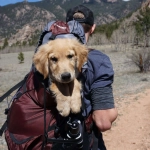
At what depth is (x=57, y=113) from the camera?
2.04 m

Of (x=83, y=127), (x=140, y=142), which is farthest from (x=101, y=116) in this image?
(x=140, y=142)

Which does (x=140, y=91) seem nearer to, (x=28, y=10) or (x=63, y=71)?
(x=63, y=71)

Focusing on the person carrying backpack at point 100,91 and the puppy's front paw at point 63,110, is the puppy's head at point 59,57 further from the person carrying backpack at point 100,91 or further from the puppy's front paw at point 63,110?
the puppy's front paw at point 63,110

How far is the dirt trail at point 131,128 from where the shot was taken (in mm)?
6578

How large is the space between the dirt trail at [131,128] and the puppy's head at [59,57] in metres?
4.67

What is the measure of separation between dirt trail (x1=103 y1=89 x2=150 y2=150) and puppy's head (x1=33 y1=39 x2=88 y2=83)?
467 cm

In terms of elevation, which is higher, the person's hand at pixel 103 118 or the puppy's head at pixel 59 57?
the puppy's head at pixel 59 57

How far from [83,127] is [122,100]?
8.49m

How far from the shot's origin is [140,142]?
21.9 ft

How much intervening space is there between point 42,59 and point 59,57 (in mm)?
123

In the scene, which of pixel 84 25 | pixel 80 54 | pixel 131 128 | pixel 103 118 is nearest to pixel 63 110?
pixel 103 118

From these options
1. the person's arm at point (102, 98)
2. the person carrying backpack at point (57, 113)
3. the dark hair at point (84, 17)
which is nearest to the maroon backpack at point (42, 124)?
the person carrying backpack at point (57, 113)

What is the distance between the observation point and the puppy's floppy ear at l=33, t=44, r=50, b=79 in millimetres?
2076

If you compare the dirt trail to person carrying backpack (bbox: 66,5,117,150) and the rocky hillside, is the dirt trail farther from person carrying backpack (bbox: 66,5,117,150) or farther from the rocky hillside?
the rocky hillside
